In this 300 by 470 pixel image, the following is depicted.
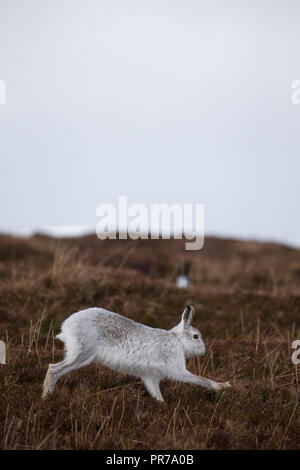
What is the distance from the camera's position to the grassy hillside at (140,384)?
6098 millimetres

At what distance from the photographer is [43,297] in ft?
37.4

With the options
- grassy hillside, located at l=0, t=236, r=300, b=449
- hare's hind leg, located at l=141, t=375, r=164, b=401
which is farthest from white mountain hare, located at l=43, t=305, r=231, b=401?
grassy hillside, located at l=0, t=236, r=300, b=449

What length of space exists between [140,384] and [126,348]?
1.26 meters

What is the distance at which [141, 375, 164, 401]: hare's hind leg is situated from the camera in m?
7.00

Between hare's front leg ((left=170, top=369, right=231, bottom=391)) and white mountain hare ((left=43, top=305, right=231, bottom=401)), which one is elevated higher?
white mountain hare ((left=43, top=305, right=231, bottom=401))

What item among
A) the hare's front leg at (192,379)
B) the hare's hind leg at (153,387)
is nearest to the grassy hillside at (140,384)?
the hare's hind leg at (153,387)

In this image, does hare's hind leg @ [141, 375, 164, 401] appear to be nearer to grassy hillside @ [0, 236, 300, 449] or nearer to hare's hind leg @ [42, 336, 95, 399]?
grassy hillside @ [0, 236, 300, 449]

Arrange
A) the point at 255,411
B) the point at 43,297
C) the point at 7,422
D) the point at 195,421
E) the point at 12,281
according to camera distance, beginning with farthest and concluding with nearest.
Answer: the point at 12,281
the point at 43,297
the point at 255,411
the point at 195,421
the point at 7,422

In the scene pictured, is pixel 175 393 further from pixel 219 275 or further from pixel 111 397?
pixel 219 275

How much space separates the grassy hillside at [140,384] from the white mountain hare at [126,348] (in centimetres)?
37

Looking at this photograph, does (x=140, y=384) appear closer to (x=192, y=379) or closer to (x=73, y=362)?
(x=192, y=379)

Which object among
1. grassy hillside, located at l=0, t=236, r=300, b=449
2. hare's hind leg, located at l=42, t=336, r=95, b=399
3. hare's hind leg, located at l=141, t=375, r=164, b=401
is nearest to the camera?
grassy hillside, located at l=0, t=236, r=300, b=449
